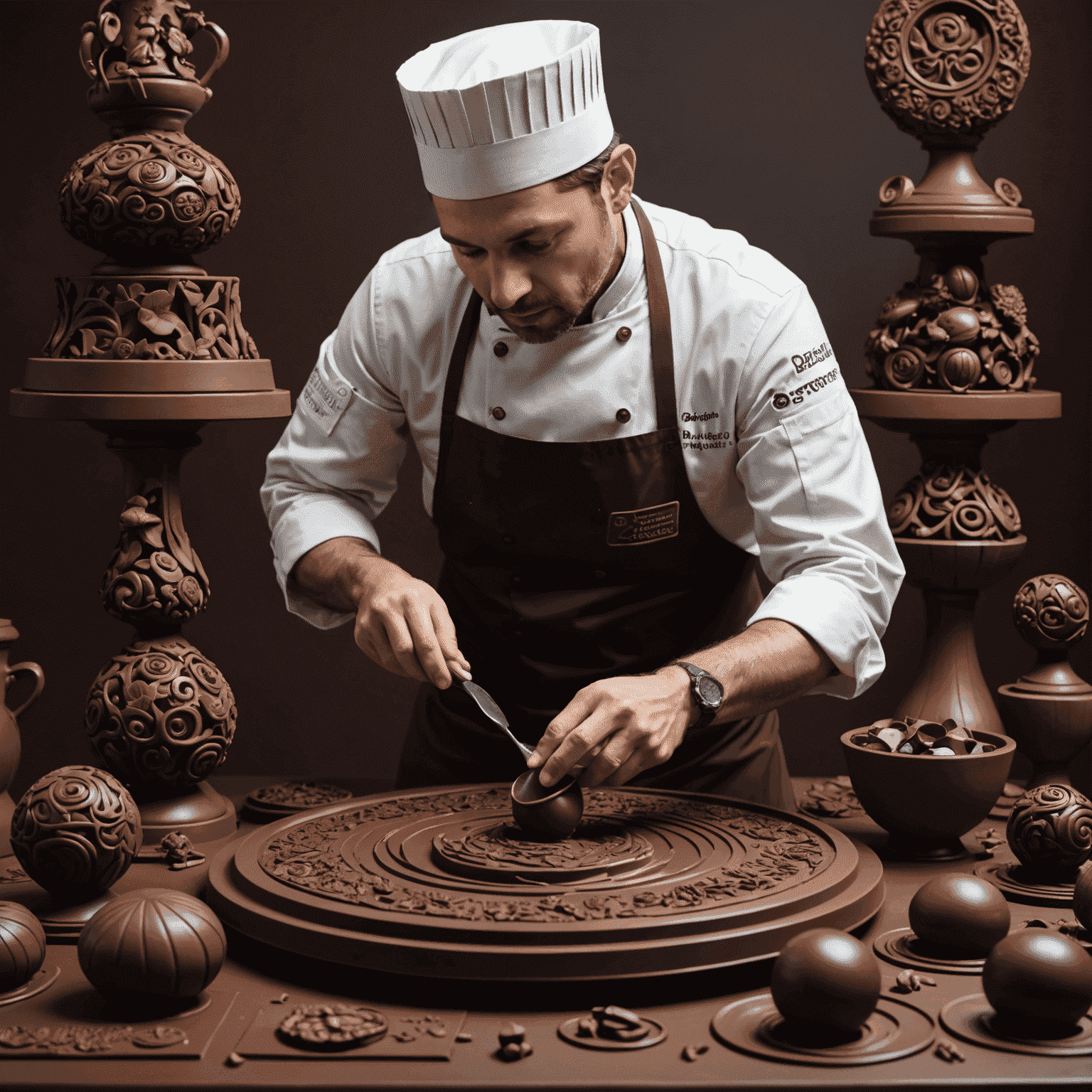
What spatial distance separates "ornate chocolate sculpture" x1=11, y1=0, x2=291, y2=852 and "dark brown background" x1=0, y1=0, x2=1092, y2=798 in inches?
42.4

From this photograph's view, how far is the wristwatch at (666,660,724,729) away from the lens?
6.50 ft


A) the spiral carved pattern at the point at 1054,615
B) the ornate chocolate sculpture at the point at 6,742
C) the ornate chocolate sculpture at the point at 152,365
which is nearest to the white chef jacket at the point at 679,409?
the ornate chocolate sculpture at the point at 152,365

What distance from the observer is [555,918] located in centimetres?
160

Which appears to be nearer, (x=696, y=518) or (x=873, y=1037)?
(x=873, y=1037)

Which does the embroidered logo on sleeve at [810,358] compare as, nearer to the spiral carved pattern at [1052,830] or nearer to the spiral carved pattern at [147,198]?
the spiral carved pattern at [1052,830]

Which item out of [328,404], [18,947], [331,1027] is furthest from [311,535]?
[331,1027]

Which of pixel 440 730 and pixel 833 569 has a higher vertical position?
pixel 833 569

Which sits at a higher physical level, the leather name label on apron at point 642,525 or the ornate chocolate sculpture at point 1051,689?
the leather name label on apron at point 642,525

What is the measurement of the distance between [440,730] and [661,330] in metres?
0.78

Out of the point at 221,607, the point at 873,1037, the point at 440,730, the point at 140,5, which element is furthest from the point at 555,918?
the point at 221,607

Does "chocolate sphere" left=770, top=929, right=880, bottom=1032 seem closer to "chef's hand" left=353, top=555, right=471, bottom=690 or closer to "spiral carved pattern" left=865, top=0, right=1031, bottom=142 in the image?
"chef's hand" left=353, top=555, right=471, bottom=690

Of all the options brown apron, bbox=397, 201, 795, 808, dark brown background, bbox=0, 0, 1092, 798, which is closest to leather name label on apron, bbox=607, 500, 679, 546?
brown apron, bbox=397, 201, 795, 808

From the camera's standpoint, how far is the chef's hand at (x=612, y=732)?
1832 millimetres

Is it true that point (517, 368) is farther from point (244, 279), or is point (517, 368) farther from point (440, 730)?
point (244, 279)
